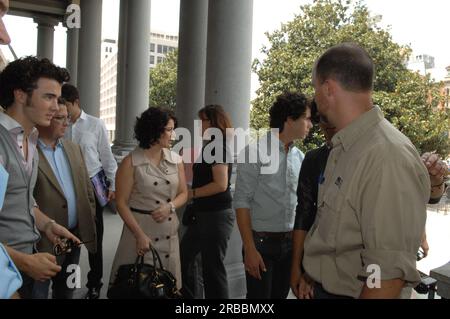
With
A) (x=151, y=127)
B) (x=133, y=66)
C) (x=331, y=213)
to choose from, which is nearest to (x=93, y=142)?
(x=151, y=127)

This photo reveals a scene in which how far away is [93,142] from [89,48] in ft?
26.4

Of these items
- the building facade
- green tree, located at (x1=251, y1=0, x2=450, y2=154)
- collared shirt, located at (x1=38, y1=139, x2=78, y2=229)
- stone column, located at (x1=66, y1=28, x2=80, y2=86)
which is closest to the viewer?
collared shirt, located at (x1=38, y1=139, x2=78, y2=229)

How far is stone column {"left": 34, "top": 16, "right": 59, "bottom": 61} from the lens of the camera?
19.5m

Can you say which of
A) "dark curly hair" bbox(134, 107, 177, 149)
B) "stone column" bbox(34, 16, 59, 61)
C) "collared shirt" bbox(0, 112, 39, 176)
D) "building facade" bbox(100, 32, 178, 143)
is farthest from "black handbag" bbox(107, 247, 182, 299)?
"building facade" bbox(100, 32, 178, 143)

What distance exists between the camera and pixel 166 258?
3.77m

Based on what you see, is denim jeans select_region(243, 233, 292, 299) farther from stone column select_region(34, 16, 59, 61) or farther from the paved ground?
stone column select_region(34, 16, 59, 61)

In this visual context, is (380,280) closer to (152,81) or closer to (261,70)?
(261,70)

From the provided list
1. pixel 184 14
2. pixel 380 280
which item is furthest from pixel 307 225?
pixel 184 14

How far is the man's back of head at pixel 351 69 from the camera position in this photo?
2.04 metres

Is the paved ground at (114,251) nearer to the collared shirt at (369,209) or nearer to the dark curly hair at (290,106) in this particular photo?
the dark curly hair at (290,106)

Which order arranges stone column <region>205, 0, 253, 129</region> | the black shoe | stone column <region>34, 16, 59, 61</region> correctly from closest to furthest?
the black shoe
stone column <region>205, 0, 253, 129</region>
stone column <region>34, 16, 59, 61</region>

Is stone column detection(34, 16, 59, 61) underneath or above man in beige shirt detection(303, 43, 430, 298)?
above

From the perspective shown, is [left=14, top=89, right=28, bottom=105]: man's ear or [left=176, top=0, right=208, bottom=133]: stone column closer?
[left=14, top=89, right=28, bottom=105]: man's ear

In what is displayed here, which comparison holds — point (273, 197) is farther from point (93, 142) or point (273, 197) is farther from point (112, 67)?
point (112, 67)
